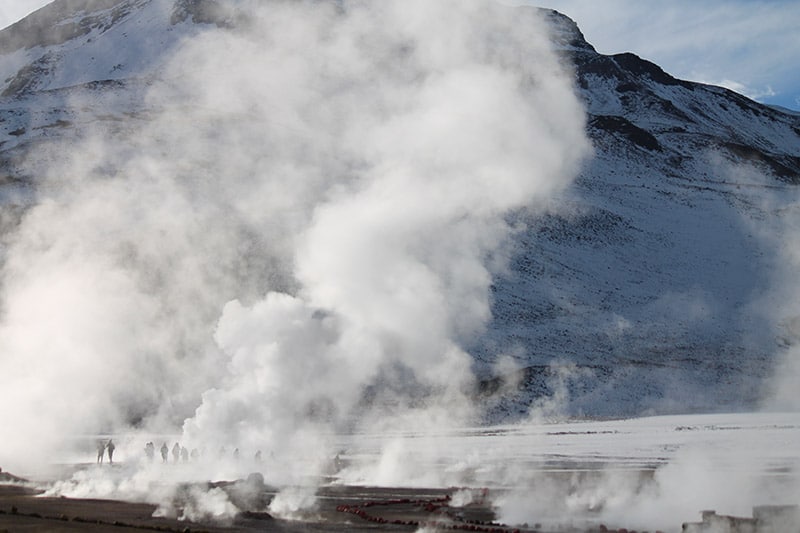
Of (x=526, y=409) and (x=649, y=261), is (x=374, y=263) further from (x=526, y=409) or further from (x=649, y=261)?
(x=649, y=261)

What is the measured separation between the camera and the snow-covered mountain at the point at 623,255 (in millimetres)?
68250

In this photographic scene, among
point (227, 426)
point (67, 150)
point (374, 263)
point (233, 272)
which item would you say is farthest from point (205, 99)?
point (227, 426)

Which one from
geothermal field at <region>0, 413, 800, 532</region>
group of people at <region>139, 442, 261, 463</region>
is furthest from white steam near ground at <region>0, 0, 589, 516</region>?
geothermal field at <region>0, 413, 800, 532</region>

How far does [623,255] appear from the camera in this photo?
328 ft

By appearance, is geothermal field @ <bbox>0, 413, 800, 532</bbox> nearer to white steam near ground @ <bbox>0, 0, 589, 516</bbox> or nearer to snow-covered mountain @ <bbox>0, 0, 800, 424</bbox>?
white steam near ground @ <bbox>0, 0, 589, 516</bbox>

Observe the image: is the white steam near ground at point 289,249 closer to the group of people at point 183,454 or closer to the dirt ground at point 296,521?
the group of people at point 183,454

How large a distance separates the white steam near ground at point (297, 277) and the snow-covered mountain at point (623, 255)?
1.64m

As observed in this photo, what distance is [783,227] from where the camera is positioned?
4363 inches

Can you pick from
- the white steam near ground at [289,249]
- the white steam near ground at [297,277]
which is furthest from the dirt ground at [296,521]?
the white steam near ground at [289,249]

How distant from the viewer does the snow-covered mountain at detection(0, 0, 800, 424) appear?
68.2 meters

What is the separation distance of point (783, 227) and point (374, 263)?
244 feet

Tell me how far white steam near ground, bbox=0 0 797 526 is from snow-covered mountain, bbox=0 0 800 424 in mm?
1640

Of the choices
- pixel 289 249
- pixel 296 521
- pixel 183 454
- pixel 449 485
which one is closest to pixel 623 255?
pixel 289 249

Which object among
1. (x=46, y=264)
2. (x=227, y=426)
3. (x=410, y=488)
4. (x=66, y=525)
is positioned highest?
(x=46, y=264)
